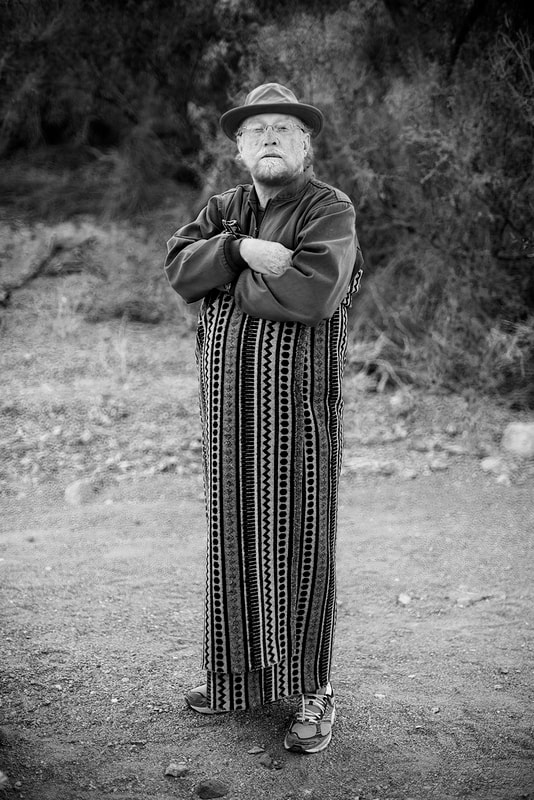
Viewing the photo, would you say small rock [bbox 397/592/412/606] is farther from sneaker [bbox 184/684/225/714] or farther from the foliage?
the foliage

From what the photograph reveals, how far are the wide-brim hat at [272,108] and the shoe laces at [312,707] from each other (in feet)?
5.81

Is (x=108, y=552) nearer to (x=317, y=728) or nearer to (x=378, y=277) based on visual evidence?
(x=317, y=728)

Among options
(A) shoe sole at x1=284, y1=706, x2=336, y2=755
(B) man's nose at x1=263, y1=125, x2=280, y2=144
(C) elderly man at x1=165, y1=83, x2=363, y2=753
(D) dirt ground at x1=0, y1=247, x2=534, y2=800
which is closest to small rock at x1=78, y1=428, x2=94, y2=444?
(D) dirt ground at x1=0, y1=247, x2=534, y2=800

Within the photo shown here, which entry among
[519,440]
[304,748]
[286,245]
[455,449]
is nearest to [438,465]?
[455,449]

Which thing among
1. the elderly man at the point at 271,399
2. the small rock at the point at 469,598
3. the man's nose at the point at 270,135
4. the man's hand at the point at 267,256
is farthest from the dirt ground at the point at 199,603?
Result: the man's nose at the point at 270,135

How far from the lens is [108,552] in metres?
3.86

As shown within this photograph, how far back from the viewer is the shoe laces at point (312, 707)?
2.49m

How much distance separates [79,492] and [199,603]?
129cm

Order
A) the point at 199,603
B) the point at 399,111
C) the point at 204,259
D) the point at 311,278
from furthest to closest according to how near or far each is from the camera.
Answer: the point at 399,111, the point at 199,603, the point at 204,259, the point at 311,278

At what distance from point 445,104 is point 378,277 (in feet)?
4.54

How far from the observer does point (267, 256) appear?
2.22m

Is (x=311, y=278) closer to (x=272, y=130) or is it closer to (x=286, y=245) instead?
(x=286, y=245)

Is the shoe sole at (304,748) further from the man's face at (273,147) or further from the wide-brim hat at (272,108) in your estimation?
the wide-brim hat at (272,108)

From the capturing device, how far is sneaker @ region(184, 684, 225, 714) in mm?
2627
